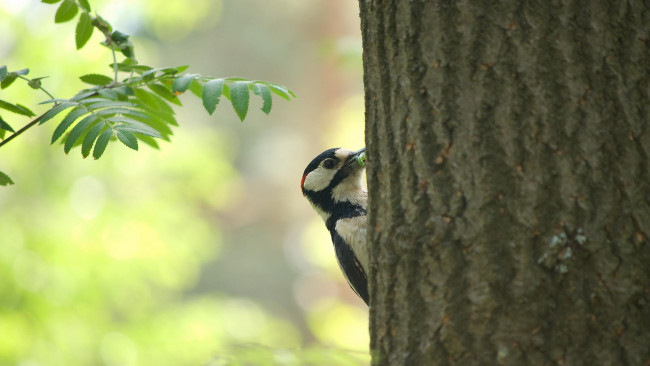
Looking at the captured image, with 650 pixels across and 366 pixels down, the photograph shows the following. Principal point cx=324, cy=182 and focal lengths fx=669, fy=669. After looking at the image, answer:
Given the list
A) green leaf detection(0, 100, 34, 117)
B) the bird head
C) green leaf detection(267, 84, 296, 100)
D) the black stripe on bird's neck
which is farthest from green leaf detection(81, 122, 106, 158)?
the bird head

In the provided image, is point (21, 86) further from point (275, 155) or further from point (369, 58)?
point (275, 155)

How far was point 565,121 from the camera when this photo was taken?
165 cm

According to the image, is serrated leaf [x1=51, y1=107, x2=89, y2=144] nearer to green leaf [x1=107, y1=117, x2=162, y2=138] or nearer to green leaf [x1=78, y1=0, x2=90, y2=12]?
green leaf [x1=107, y1=117, x2=162, y2=138]

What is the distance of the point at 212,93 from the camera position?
2256mm

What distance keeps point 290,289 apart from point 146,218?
10610 mm

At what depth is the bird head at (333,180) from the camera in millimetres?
4164

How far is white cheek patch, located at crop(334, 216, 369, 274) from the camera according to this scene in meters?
3.64

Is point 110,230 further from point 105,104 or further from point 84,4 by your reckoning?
point 105,104

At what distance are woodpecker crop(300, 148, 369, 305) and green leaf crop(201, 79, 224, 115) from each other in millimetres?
1499

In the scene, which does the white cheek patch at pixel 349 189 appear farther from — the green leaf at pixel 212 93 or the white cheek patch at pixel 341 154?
the green leaf at pixel 212 93

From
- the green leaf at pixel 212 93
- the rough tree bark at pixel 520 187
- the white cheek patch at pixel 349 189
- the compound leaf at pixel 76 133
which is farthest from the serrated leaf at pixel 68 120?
the white cheek patch at pixel 349 189

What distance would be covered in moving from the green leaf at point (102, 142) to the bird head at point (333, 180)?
6.93ft

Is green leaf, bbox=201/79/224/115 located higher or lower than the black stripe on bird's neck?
lower

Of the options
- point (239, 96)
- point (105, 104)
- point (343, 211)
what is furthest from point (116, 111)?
point (343, 211)
